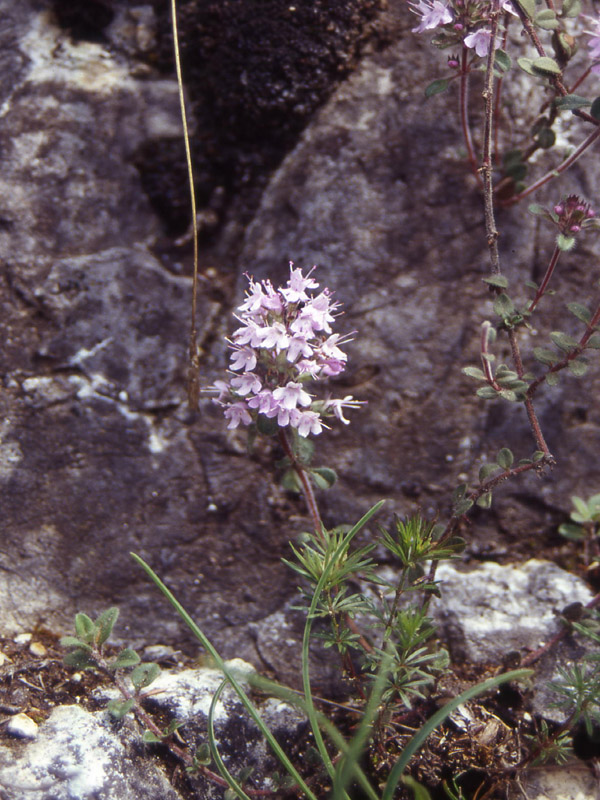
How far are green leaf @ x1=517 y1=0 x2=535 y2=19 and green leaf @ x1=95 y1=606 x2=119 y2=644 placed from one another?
251 centimetres

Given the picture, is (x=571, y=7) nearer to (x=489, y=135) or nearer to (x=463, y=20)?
(x=463, y=20)

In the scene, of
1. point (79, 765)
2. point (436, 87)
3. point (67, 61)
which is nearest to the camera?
point (79, 765)

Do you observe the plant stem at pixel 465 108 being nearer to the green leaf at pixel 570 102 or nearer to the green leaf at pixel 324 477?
the green leaf at pixel 570 102

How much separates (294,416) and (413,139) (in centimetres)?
138

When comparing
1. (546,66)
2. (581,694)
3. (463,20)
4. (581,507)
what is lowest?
(581,694)

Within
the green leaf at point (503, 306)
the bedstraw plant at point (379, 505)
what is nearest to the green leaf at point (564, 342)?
the bedstraw plant at point (379, 505)

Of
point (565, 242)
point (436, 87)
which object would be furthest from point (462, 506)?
point (436, 87)

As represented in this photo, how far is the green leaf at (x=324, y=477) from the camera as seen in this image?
98.7 inches

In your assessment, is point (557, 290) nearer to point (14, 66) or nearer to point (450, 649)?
point (450, 649)

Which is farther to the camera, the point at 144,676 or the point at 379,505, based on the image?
the point at 144,676

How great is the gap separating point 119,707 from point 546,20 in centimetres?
272

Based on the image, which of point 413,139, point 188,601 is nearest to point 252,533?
point 188,601

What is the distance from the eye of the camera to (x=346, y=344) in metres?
2.80

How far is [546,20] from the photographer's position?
232 centimetres
